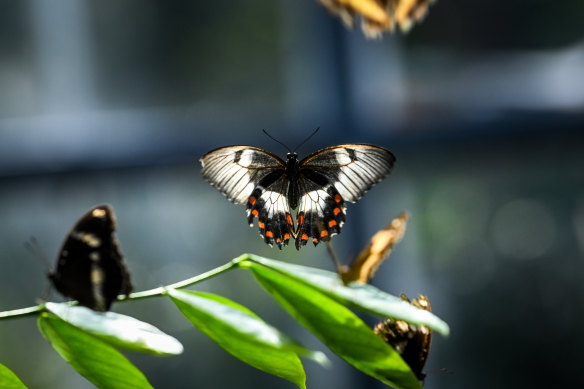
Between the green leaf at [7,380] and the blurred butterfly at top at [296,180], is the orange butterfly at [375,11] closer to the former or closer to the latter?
the blurred butterfly at top at [296,180]

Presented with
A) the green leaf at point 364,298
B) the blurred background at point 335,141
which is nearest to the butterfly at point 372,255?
the green leaf at point 364,298

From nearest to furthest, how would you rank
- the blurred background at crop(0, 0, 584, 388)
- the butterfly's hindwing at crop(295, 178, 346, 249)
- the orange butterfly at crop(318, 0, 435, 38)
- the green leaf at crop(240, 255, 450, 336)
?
the green leaf at crop(240, 255, 450, 336)
the butterfly's hindwing at crop(295, 178, 346, 249)
the orange butterfly at crop(318, 0, 435, 38)
the blurred background at crop(0, 0, 584, 388)

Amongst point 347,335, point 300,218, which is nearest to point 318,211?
point 300,218

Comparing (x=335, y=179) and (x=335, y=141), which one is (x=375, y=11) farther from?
(x=335, y=141)

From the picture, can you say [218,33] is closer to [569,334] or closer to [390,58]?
[390,58]

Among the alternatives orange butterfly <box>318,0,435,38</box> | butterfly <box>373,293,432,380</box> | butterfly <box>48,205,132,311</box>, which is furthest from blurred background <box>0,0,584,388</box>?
butterfly <box>373,293,432,380</box>

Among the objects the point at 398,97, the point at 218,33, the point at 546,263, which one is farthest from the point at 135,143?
the point at 546,263

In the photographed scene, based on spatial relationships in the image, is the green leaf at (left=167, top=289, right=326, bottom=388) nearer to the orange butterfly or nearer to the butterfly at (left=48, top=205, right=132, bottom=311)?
the butterfly at (left=48, top=205, right=132, bottom=311)
